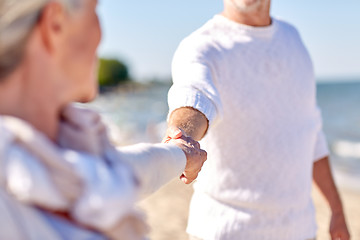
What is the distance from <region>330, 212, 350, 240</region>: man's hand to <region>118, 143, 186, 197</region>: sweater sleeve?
4.87 ft

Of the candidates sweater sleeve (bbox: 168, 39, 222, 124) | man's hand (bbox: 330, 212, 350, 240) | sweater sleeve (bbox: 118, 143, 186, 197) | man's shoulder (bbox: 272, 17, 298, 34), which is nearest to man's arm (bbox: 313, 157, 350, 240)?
man's hand (bbox: 330, 212, 350, 240)

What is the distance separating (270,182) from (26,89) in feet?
4.30

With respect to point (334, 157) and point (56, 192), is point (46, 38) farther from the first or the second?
point (334, 157)

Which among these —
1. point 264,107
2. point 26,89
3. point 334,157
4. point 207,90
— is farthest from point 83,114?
point 334,157

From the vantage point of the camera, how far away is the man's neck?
1976mm

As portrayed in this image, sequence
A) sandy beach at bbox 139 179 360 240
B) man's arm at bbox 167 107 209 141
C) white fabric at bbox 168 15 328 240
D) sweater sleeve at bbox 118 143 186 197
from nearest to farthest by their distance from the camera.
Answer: sweater sleeve at bbox 118 143 186 197
man's arm at bbox 167 107 209 141
white fabric at bbox 168 15 328 240
sandy beach at bbox 139 179 360 240

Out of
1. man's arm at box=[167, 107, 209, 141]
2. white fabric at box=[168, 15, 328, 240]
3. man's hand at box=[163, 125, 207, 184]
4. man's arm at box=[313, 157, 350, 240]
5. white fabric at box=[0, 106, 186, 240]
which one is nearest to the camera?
white fabric at box=[0, 106, 186, 240]

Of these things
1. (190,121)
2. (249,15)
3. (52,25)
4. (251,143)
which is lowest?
(251,143)

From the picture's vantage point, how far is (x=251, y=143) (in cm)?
190

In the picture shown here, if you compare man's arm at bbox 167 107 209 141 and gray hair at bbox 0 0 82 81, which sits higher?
gray hair at bbox 0 0 82 81

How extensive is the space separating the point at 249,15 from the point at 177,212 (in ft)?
16.1

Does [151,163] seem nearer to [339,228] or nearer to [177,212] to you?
[339,228]

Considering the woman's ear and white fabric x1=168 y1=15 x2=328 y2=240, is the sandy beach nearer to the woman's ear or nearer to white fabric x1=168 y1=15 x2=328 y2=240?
white fabric x1=168 y1=15 x2=328 y2=240

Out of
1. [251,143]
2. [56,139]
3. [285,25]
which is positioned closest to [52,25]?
[56,139]
